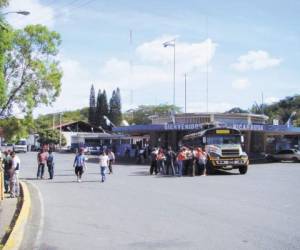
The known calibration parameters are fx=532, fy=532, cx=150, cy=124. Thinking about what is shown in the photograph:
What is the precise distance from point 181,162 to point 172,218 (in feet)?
56.3

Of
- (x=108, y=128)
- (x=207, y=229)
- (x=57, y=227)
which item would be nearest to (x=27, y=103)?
(x=57, y=227)

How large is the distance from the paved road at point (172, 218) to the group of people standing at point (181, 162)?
8.25 m

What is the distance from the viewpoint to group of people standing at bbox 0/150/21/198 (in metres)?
19.8

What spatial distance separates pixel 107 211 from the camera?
1467cm

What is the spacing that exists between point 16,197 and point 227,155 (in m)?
14.5

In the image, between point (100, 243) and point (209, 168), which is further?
point (209, 168)

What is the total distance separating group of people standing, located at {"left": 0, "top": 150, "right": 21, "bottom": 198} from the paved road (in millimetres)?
1133

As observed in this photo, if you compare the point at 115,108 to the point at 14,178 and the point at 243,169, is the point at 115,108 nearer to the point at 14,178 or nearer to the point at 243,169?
the point at 243,169

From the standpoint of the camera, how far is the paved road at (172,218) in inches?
397

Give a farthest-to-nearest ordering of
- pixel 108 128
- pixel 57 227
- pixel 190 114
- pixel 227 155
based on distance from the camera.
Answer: pixel 108 128 < pixel 190 114 < pixel 227 155 < pixel 57 227

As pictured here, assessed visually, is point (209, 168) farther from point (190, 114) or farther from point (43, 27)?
point (190, 114)

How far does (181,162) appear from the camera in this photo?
30.2 metres

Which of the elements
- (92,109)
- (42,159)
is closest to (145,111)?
(92,109)

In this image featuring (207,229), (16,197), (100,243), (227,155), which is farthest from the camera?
(227,155)
